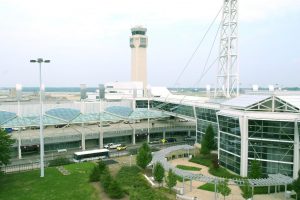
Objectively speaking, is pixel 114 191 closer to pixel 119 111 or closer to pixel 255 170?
pixel 255 170

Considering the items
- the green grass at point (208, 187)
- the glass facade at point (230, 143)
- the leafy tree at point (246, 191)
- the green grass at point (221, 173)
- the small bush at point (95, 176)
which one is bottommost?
the green grass at point (208, 187)

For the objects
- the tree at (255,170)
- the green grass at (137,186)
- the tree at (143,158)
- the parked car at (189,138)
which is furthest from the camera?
the parked car at (189,138)

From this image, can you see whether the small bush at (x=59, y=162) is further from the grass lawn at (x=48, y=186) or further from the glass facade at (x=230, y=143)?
the glass facade at (x=230, y=143)

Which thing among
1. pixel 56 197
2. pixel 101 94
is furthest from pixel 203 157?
pixel 101 94

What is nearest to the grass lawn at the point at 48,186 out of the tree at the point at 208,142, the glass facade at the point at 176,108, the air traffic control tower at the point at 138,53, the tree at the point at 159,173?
the tree at the point at 159,173

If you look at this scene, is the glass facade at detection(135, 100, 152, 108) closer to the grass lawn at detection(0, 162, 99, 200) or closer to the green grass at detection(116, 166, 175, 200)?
the green grass at detection(116, 166, 175, 200)

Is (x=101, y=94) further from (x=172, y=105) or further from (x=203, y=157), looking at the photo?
(x=203, y=157)

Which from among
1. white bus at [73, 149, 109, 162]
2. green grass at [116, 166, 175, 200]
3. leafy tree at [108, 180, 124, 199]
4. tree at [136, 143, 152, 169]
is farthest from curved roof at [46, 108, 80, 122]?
leafy tree at [108, 180, 124, 199]
